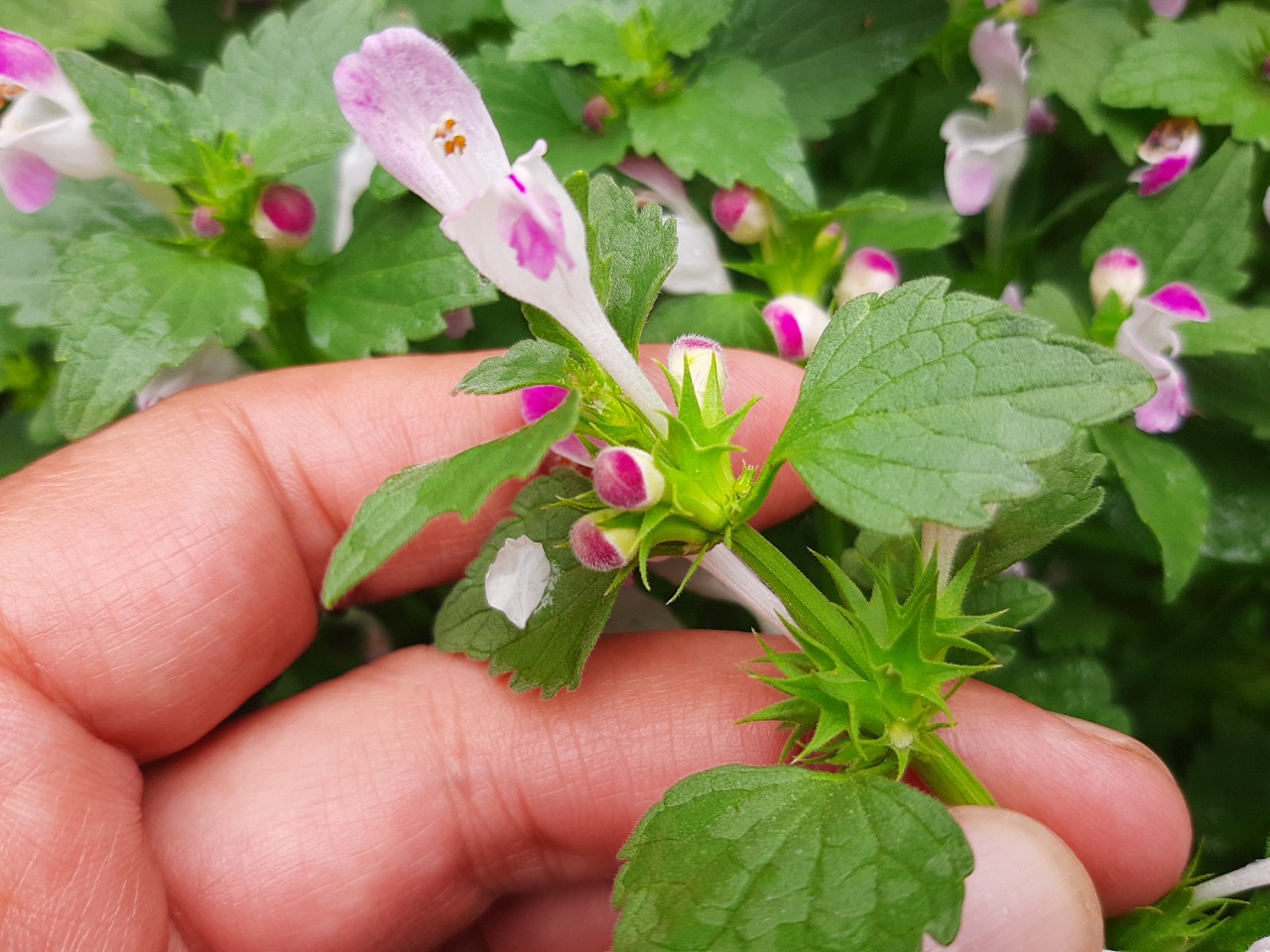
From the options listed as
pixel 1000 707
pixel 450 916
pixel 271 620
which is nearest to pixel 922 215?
pixel 1000 707

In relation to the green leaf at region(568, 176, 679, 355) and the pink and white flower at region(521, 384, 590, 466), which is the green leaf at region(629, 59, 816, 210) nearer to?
the green leaf at region(568, 176, 679, 355)

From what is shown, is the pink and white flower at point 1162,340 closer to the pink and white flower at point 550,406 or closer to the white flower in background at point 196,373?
the pink and white flower at point 550,406

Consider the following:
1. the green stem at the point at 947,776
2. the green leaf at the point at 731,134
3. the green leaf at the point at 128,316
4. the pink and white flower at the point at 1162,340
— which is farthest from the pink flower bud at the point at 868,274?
the green leaf at the point at 128,316

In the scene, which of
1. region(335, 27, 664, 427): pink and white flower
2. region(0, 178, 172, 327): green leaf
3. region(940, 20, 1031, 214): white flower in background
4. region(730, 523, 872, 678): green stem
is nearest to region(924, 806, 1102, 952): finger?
region(730, 523, 872, 678): green stem

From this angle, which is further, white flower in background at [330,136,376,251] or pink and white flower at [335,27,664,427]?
white flower in background at [330,136,376,251]

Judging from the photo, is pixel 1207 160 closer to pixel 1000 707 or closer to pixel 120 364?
pixel 1000 707

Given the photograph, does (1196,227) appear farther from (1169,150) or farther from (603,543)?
(603,543)

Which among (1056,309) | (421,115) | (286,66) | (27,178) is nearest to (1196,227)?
(1056,309)
